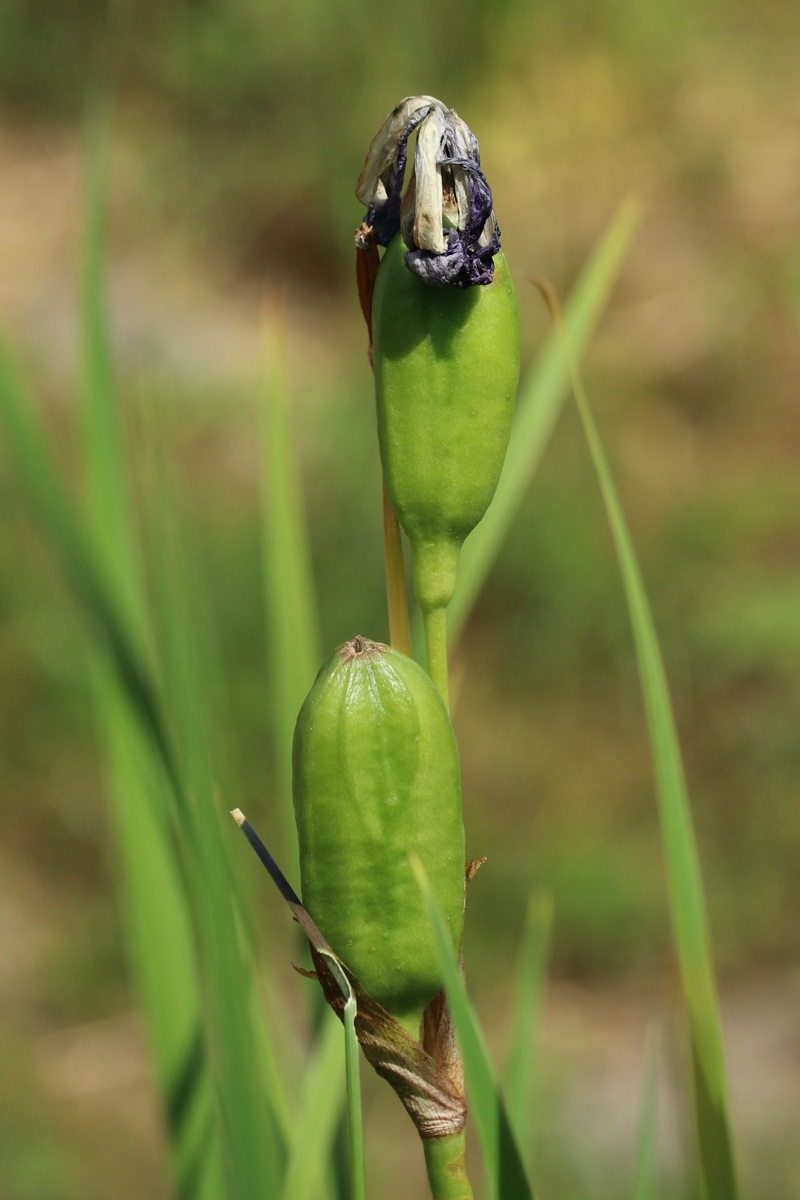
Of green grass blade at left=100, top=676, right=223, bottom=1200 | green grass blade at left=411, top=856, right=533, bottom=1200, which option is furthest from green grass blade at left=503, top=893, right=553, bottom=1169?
green grass blade at left=411, top=856, right=533, bottom=1200

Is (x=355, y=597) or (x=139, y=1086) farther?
(x=355, y=597)

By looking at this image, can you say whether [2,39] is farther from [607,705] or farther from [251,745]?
[607,705]

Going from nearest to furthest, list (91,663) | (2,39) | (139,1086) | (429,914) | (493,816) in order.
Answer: (429,914), (91,663), (139,1086), (493,816), (2,39)

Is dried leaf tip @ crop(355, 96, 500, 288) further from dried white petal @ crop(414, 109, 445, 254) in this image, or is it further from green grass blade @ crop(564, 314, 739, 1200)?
green grass blade @ crop(564, 314, 739, 1200)

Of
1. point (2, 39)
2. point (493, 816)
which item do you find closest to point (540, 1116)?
point (493, 816)

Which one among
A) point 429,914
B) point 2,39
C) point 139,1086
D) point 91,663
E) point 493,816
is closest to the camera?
point 429,914

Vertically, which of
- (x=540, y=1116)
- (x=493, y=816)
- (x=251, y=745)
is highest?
(x=251, y=745)
